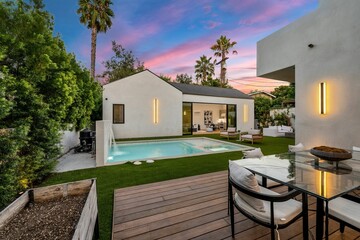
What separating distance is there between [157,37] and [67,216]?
13.1m

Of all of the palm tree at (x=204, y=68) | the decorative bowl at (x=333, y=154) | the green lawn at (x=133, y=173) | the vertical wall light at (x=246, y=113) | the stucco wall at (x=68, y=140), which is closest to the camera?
the decorative bowl at (x=333, y=154)

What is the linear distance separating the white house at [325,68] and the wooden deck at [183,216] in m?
3.69

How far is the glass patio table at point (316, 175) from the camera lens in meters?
1.69

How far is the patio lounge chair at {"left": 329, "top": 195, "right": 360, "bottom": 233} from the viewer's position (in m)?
1.64

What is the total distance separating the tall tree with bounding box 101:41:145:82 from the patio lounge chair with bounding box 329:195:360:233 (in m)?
23.4

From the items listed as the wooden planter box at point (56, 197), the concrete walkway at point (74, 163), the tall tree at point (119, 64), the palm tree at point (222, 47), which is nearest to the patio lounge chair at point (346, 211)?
the wooden planter box at point (56, 197)

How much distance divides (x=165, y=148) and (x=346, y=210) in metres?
8.17

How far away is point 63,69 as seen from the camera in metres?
5.06

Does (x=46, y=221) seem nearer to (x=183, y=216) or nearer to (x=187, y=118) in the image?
(x=183, y=216)

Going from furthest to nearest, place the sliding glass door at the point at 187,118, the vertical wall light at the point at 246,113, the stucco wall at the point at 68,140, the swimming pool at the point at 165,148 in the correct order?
the vertical wall light at the point at 246,113 < the sliding glass door at the point at 187,118 < the swimming pool at the point at 165,148 < the stucco wall at the point at 68,140

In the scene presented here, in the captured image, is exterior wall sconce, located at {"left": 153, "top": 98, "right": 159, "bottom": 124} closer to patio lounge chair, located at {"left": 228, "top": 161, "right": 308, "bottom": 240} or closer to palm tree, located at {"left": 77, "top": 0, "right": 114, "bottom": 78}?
palm tree, located at {"left": 77, "top": 0, "right": 114, "bottom": 78}

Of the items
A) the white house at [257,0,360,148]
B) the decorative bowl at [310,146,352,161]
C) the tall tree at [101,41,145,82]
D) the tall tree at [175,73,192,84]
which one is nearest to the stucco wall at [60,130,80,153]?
the decorative bowl at [310,146,352,161]

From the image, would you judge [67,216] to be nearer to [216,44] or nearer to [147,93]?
[147,93]

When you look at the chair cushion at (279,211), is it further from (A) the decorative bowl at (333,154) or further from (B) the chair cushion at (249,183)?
(A) the decorative bowl at (333,154)
